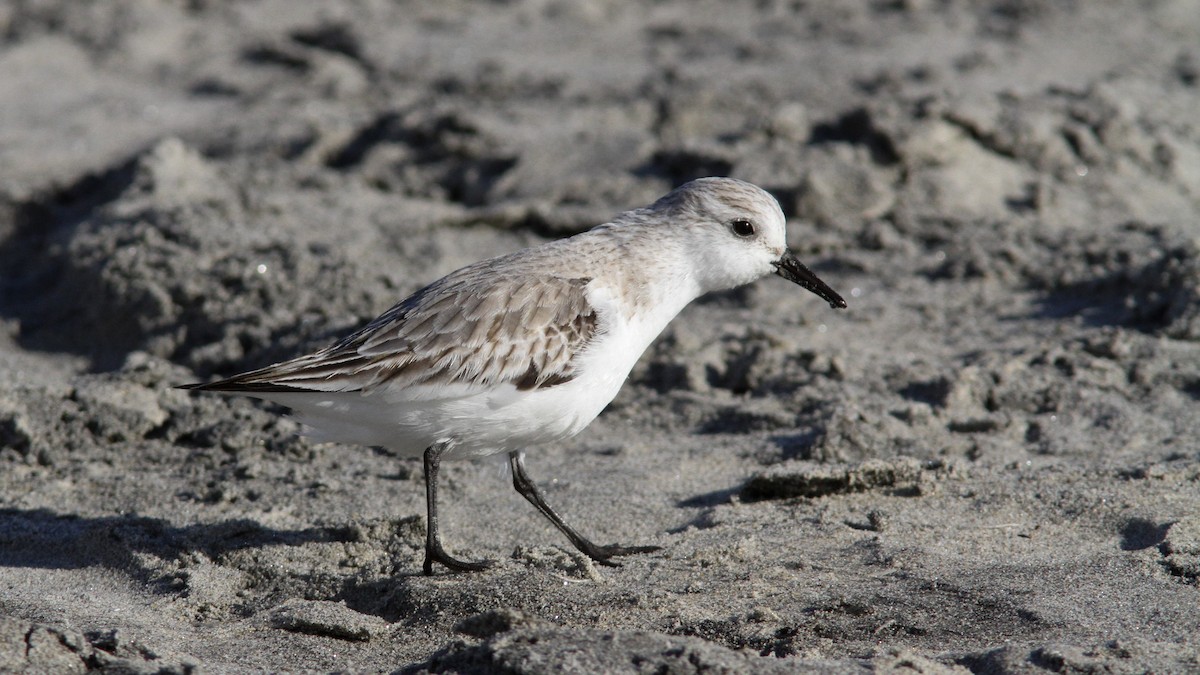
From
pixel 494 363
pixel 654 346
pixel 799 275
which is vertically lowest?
pixel 654 346

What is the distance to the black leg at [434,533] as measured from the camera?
4.55m

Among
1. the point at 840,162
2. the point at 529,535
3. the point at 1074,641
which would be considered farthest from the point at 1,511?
the point at 840,162

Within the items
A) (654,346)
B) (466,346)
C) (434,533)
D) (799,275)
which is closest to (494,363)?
(466,346)

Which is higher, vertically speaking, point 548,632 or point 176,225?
point 176,225

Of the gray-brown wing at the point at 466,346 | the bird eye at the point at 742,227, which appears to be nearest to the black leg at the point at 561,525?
the gray-brown wing at the point at 466,346

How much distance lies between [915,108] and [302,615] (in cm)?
563

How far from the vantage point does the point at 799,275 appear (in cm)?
541

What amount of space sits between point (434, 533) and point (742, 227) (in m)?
1.74

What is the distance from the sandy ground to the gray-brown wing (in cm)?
65

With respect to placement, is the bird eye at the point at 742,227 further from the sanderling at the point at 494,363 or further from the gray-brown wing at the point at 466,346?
the gray-brown wing at the point at 466,346

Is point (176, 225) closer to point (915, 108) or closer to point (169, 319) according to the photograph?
point (169, 319)

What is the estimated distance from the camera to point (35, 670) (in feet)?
12.0

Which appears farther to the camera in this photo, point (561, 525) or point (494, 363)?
point (561, 525)

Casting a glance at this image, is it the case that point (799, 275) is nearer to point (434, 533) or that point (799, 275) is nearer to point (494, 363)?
Result: point (494, 363)
